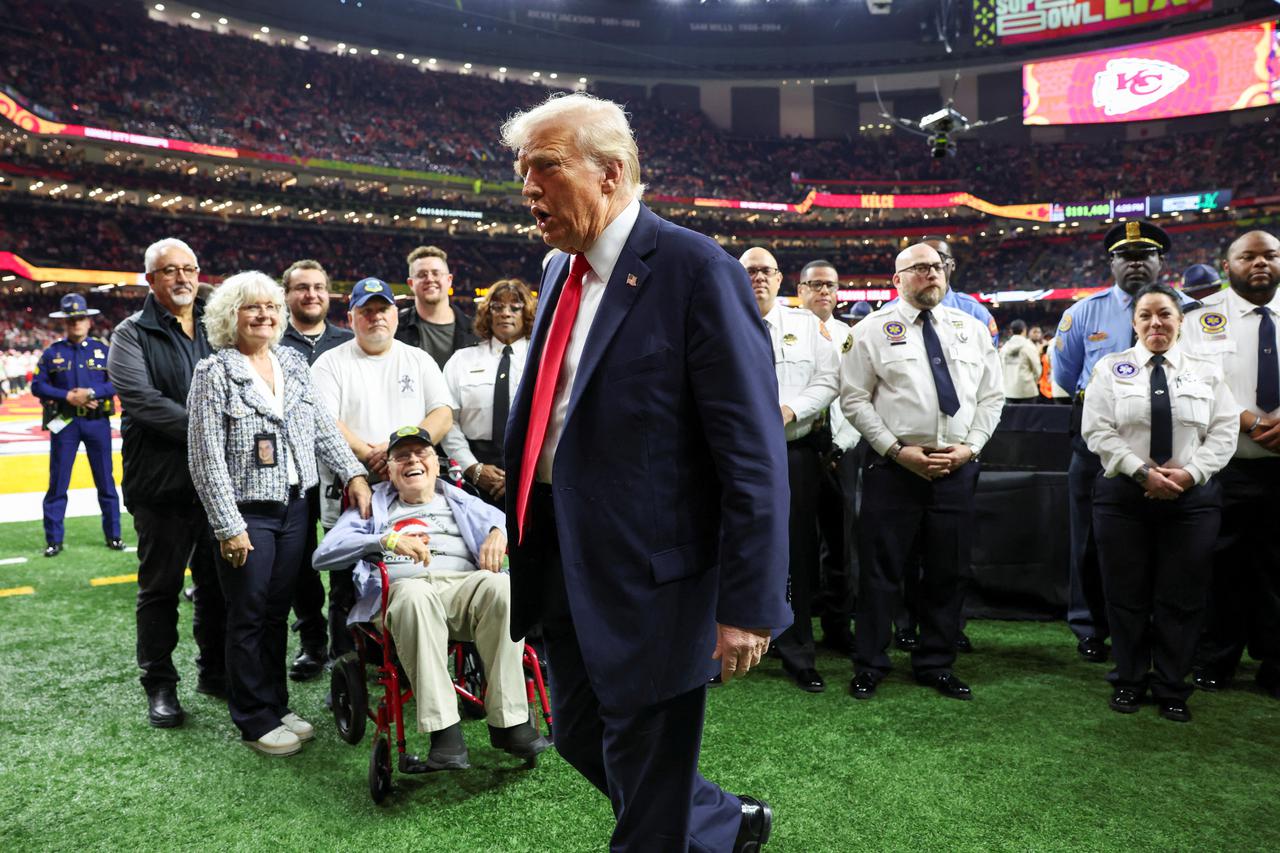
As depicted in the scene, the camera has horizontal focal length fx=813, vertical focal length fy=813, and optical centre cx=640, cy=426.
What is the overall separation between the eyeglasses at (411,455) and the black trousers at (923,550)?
1907mm

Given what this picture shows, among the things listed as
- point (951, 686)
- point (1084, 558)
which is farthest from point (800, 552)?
point (1084, 558)

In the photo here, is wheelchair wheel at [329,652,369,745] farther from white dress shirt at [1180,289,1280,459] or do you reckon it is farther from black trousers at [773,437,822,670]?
white dress shirt at [1180,289,1280,459]

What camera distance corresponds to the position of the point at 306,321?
13.9 feet

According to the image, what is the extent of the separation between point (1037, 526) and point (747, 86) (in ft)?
116

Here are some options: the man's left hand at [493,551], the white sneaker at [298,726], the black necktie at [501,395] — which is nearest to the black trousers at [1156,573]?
the man's left hand at [493,551]

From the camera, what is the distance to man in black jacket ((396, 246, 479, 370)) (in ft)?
14.2

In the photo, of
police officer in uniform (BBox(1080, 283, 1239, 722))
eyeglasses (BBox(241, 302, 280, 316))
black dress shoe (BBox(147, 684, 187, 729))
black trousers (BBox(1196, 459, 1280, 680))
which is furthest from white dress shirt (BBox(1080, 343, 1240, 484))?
black dress shoe (BBox(147, 684, 187, 729))

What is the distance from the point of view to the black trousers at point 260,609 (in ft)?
9.80

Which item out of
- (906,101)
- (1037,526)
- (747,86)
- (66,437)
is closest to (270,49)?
(747,86)

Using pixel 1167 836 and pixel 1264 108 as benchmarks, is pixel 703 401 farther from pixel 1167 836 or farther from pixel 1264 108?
pixel 1264 108

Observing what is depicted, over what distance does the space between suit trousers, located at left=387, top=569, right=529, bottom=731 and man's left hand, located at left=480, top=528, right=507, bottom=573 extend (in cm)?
10

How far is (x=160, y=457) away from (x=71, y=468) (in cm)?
386

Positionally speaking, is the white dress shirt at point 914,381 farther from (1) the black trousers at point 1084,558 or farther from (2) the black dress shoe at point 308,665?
(2) the black dress shoe at point 308,665

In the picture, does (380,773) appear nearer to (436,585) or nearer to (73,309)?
(436,585)
